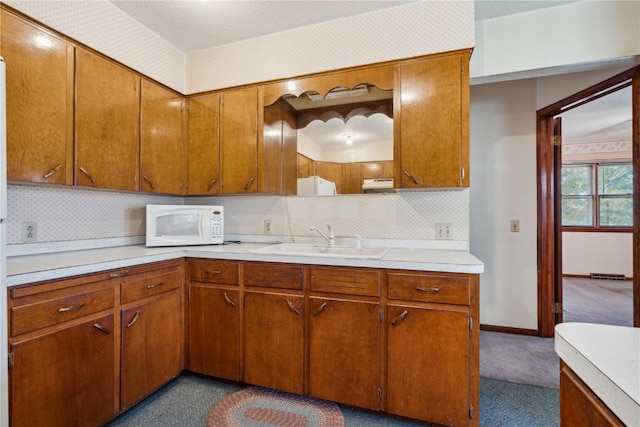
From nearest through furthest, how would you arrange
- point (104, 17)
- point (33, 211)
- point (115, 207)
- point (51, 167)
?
point (51, 167)
point (33, 211)
point (104, 17)
point (115, 207)

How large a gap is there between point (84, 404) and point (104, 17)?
2305 mm

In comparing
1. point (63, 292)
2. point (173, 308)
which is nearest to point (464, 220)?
point (173, 308)

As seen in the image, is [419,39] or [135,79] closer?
[419,39]

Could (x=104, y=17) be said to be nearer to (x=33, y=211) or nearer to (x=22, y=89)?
(x=22, y=89)

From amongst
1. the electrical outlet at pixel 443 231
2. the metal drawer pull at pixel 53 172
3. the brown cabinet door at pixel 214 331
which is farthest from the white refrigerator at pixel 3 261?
the electrical outlet at pixel 443 231

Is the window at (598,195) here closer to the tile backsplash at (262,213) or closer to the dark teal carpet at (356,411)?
the dark teal carpet at (356,411)

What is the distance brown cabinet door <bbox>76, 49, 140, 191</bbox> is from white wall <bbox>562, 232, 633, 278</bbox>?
6.74 meters

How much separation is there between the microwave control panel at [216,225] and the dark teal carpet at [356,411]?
102 cm

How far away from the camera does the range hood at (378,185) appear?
7.54 ft

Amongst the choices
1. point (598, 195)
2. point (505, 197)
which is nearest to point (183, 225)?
point (505, 197)

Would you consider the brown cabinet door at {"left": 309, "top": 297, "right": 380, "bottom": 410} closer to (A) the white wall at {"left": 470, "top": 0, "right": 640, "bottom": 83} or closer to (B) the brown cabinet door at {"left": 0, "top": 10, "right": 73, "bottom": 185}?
(B) the brown cabinet door at {"left": 0, "top": 10, "right": 73, "bottom": 185}

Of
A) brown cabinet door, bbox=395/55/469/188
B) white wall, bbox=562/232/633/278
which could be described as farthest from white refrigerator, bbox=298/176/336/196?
white wall, bbox=562/232/633/278

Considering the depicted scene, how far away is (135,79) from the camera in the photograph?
2152mm

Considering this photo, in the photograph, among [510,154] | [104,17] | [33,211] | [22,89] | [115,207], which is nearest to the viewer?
[22,89]
